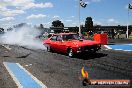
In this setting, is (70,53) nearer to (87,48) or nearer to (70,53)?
(70,53)

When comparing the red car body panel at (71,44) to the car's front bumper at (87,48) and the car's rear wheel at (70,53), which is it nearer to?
the car's front bumper at (87,48)

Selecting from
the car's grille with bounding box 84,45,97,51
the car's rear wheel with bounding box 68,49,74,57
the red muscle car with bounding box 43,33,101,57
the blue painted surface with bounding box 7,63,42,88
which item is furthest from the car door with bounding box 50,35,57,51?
the blue painted surface with bounding box 7,63,42,88

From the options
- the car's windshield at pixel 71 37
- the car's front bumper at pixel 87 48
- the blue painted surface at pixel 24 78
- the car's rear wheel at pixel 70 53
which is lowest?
the blue painted surface at pixel 24 78

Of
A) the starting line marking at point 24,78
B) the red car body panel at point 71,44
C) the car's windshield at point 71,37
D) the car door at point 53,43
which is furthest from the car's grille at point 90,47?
the starting line marking at point 24,78

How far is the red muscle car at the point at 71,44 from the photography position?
16203 mm

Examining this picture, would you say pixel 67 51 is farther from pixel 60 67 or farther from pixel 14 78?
pixel 14 78

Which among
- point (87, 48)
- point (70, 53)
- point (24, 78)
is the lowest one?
point (24, 78)

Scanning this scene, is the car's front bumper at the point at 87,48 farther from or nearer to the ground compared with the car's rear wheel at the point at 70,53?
farther from the ground

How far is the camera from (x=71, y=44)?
1686 centimetres

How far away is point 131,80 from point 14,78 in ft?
14.8

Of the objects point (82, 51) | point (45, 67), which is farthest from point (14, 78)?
point (82, 51)

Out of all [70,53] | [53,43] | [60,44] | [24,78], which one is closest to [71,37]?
[60,44]

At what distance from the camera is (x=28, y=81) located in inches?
398

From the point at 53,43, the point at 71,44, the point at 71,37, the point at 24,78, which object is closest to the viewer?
the point at 24,78
